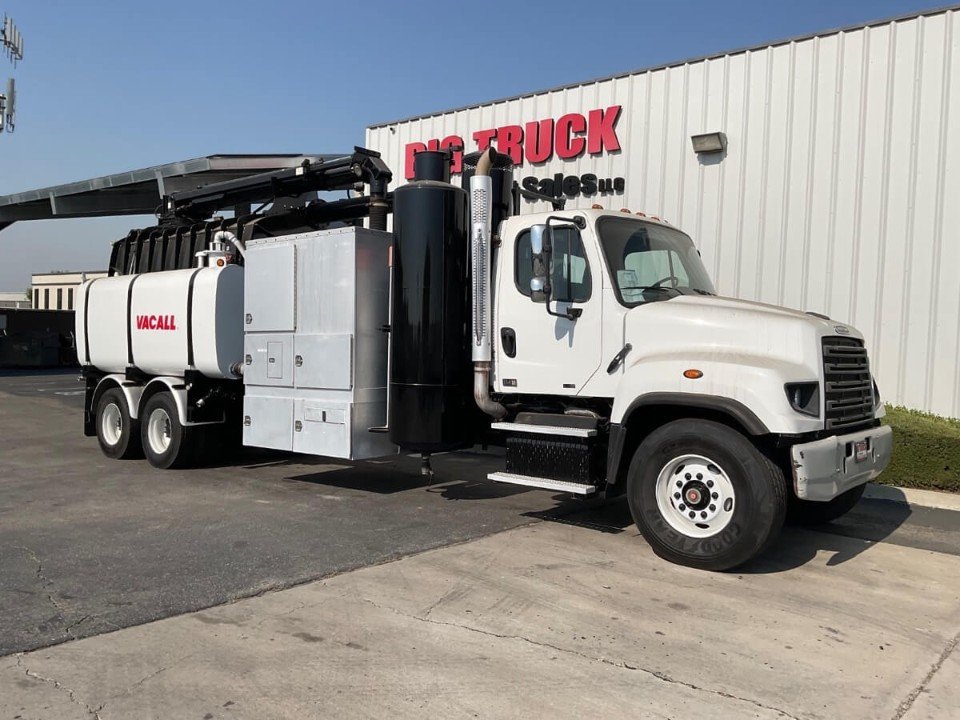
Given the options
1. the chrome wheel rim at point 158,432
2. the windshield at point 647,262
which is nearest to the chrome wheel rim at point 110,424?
the chrome wheel rim at point 158,432

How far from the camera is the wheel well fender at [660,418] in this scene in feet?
17.5

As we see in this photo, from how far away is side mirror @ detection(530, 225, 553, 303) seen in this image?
20.1 feet

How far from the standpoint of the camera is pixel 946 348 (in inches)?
363

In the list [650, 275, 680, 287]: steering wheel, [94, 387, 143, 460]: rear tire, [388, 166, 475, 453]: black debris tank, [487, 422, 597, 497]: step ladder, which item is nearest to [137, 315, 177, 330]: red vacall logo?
[94, 387, 143, 460]: rear tire

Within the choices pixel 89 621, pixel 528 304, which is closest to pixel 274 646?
pixel 89 621

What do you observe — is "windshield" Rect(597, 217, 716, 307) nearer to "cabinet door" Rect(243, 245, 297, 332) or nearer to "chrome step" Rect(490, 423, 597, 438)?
"chrome step" Rect(490, 423, 597, 438)

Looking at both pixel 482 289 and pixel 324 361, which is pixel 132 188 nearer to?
pixel 324 361

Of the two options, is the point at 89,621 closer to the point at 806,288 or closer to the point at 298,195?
the point at 298,195

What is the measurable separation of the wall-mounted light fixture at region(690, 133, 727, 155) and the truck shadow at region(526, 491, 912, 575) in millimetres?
5051

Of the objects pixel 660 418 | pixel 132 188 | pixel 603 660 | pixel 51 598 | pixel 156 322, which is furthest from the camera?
pixel 132 188

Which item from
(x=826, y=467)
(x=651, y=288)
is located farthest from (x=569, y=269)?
(x=826, y=467)

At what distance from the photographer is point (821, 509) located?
6.95 meters

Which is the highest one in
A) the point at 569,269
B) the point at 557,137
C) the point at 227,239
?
the point at 557,137

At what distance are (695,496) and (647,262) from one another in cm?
201
